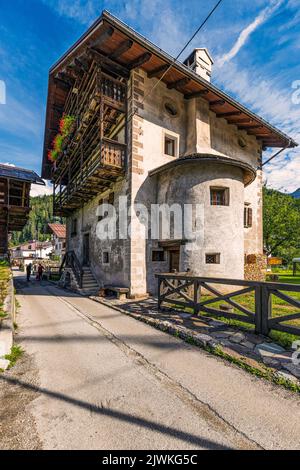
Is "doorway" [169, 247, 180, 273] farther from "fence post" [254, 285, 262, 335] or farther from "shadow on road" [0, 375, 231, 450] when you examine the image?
"shadow on road" [0, 375, 231, 450]

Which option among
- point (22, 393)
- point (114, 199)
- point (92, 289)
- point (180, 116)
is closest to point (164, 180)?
point (114, 199)

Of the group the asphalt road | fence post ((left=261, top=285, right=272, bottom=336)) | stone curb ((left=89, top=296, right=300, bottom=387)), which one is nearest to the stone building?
stone curb ((left=89, top=296, right=300, bottom=387))

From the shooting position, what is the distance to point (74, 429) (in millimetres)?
2623

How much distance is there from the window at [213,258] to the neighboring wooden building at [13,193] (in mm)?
13956

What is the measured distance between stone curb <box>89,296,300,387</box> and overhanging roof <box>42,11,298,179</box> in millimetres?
7774

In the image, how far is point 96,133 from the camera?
1314 cm

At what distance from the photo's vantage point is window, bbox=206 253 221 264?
10398mm

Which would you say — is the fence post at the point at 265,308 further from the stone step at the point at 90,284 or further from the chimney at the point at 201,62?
the chimney at the point at 201,62

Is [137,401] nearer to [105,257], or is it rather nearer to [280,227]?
[105,257]

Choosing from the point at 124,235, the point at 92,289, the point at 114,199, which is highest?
the point at 114,199

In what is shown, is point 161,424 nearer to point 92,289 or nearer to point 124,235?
point 124,235

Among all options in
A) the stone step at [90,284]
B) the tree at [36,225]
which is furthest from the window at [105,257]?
the tree at [36,225]

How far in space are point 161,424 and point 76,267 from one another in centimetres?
1284

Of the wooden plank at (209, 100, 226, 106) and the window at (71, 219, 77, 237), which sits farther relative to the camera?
the window at (71, 219, 77, 237)
